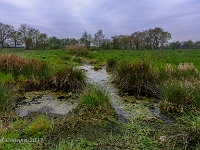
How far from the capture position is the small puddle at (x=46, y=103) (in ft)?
17.3

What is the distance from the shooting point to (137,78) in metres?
7.11

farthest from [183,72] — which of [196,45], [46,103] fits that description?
[196,45]

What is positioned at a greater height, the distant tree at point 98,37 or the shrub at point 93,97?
the distant tree at point 98,37

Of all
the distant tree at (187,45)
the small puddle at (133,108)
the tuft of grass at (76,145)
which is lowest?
the tuft of grass at (76,145)

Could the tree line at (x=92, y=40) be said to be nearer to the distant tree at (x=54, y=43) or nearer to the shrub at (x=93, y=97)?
the distant tree at (x=54, y=43)

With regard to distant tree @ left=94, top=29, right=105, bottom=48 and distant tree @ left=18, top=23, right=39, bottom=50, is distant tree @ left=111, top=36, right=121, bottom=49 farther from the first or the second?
distant tree @ left=18, top=23, right=39, bottom=50

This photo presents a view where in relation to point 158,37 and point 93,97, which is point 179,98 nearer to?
point 93,97

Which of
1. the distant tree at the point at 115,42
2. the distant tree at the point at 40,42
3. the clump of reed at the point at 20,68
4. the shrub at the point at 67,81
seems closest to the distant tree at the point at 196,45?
the distant tree at the point at 115,42

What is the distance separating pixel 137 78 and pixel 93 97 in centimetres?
243

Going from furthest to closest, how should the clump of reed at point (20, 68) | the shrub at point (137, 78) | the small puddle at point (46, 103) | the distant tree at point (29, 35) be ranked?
the distant tree at point (29, 35), the clump of reed at point (20, 68), the shrub at point (137, 78), the small puddle at point (46, 103)

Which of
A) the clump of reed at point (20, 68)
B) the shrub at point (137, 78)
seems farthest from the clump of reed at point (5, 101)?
the shrub at point (137, 78)

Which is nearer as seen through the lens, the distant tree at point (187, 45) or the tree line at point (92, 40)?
the tree line at point (92, 40)

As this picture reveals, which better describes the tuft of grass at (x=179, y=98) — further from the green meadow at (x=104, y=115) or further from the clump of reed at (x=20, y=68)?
the clump of reed at (x=20, y=68)

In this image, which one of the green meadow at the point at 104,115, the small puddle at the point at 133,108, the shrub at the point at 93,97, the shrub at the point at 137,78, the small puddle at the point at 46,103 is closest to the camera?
the green meadow at the point at 104,115
